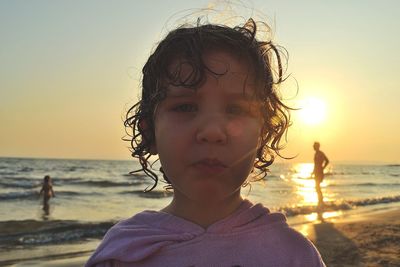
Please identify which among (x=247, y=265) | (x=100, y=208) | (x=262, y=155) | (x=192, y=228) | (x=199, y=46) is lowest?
(x=100, y=208)

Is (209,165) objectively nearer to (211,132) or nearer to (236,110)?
(211,132)

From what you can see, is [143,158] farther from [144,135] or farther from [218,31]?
[218,31]

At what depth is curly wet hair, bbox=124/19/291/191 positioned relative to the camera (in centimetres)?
200

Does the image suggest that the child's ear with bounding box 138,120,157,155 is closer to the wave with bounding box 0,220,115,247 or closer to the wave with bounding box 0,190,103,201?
the wave with bounding box 0,220,115,247

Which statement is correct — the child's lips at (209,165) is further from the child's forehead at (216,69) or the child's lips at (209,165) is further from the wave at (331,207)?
the wave at (331,207)

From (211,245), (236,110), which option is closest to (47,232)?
(211,245)

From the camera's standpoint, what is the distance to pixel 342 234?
9.80 meters

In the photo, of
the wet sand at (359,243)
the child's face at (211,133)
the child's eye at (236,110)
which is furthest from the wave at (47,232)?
the child's eye at (236,110)

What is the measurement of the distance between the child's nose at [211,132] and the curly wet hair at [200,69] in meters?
0.18

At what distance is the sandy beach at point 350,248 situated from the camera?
23.0 ft

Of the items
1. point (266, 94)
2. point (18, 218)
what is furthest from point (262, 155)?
point (18, 218)

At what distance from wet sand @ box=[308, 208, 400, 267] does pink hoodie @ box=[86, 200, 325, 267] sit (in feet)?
16.9

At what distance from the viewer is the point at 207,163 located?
5.83 ft

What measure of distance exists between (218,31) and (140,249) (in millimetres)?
1037
